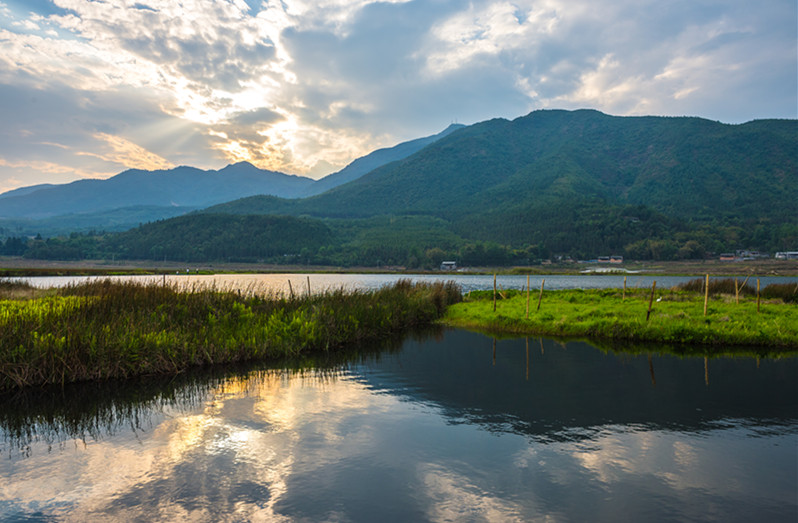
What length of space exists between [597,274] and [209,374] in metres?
162

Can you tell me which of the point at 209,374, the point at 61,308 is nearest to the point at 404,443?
the point at 209,374

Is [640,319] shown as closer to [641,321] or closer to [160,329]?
[641,321]

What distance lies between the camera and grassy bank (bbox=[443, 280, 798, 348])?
23.0 meters

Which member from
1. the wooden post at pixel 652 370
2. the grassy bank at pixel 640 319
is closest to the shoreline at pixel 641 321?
the grassy bank at pixel 640 319

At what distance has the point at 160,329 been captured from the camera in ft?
59.8

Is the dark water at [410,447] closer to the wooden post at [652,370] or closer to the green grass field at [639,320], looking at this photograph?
the wooden post at [652,370]

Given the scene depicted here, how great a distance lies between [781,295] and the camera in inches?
1442

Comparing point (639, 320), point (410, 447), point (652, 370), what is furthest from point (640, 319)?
point (410, 447)

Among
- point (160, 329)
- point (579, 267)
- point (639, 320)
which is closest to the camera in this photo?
point (160, 329)

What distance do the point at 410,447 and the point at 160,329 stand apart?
1266 cm

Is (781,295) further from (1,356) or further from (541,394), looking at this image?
(1,356)

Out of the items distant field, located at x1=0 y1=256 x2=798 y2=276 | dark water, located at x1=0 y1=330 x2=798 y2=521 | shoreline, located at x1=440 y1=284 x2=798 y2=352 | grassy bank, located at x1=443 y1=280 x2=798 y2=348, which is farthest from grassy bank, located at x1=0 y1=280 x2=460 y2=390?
distant field, located at x1=0 y1=256 x2=798 y2=276

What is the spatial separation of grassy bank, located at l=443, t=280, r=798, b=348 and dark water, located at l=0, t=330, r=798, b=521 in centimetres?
642

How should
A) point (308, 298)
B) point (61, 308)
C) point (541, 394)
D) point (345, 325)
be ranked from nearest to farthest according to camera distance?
point (541, 394) → point (61, 308) → point (345, 325) → point (308, 298)
